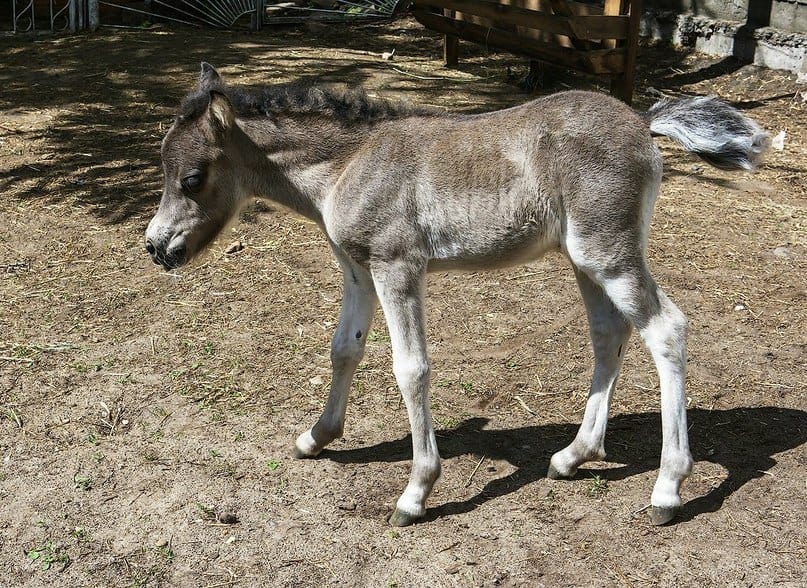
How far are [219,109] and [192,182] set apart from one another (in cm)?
37

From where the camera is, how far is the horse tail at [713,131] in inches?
171

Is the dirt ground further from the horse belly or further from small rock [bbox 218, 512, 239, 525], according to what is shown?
the horse belly

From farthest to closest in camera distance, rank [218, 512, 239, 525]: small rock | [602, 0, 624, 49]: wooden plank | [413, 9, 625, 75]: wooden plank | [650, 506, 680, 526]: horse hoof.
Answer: [602, 0, 624, 49]: wooden plank < [413, 9, 625, 75]: wooden plank < [218, 512, 239, 525]: small rock < [650, 506, 680, 526]: horse hoof

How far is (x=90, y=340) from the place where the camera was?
240 inches

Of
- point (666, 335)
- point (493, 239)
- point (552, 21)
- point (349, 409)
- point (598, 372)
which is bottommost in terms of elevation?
point (349, 409)

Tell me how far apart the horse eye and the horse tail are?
82.1 inches

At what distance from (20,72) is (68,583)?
937cm

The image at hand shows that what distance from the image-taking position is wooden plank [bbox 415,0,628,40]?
398 inches

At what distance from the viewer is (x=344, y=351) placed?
478 cm

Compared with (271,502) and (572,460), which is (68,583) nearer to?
(271,502)

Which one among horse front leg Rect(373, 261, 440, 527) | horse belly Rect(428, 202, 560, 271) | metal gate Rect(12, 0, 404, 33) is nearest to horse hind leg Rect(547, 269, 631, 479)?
horse belly Rect(428, 202, 560, 271)

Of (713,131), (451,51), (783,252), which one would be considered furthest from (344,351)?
(451,51)

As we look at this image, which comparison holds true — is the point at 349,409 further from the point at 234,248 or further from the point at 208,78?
the point at 234,248

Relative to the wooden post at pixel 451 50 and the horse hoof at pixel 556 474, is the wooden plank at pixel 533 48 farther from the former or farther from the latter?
the horse hoof at pixel 556 474
